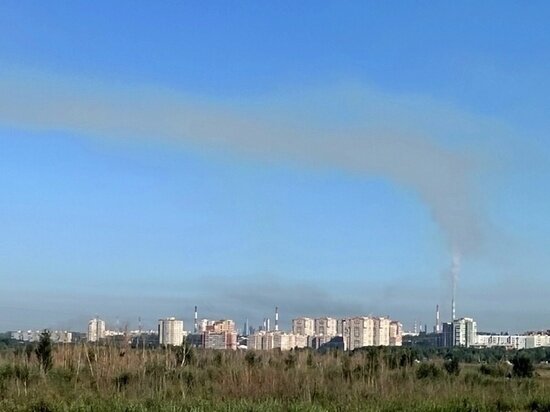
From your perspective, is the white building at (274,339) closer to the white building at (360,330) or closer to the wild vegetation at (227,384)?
the white building at (360,330)

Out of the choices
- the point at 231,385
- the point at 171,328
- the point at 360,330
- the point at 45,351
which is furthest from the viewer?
the point at 360,330

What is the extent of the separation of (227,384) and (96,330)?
A: 7248 mm

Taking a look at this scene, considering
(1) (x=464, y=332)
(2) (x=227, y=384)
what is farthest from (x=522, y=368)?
(1) (x=464, y=332)

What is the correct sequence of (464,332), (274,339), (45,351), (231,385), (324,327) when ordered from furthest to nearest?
(464,332) < (324,327) < (274,339) < (45,351) < (231,385)

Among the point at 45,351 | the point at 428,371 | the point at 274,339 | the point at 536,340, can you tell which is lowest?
the point at 536,340

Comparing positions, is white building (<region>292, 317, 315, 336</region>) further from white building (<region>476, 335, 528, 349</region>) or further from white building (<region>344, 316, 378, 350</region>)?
white building (<region>476, 335, 528, 349</region>)

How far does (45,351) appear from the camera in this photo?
78.0ft

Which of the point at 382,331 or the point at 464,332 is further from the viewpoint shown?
the point at 464,332

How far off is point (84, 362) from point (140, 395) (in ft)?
17.4

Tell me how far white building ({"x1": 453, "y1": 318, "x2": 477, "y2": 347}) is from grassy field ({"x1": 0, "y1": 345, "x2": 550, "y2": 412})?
5978 centimetres

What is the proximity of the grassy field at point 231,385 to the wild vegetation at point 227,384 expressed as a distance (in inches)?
1.0

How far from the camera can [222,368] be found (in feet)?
77.3

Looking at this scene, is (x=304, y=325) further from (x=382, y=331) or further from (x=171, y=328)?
(x=171, y=328)

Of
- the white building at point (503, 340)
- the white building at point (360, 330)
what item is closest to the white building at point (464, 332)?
the white building at point (503, 340)
